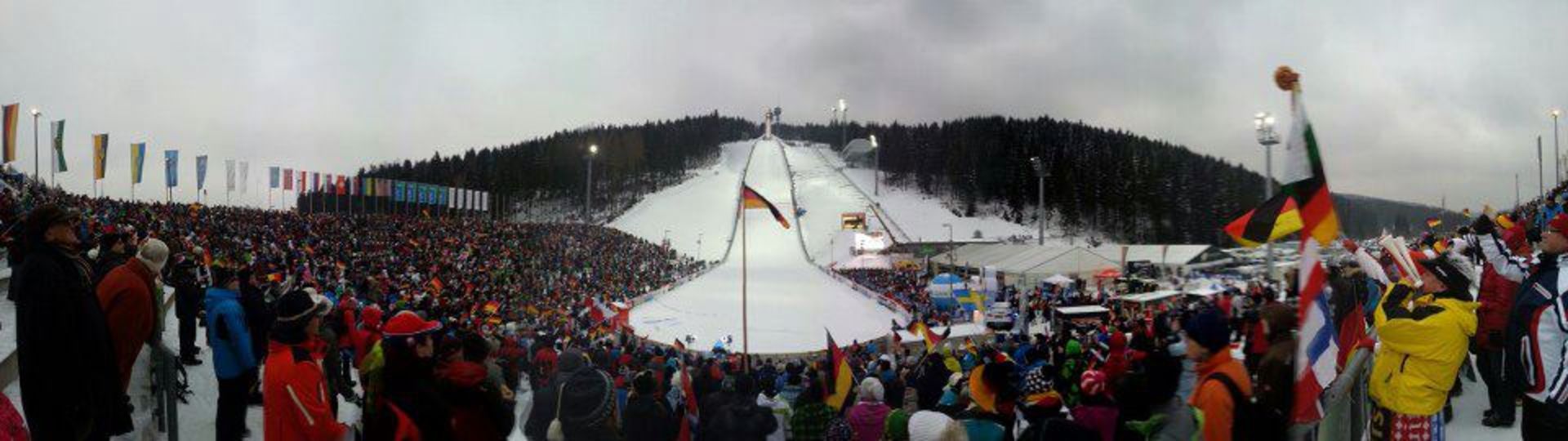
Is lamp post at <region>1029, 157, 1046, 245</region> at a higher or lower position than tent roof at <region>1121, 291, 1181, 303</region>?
higher

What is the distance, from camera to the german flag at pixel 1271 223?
211 inches

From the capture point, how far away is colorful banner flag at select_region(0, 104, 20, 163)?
25386 mm

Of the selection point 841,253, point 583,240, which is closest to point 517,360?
point 583,240

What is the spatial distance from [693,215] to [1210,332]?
71.8m

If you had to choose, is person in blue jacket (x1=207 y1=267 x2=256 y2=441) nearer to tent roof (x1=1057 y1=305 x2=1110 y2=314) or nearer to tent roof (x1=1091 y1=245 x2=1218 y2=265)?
tent roof (x1=1057 y1=305 x2=1110 y2=314)

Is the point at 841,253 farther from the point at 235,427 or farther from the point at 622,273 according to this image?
the point at 235,427

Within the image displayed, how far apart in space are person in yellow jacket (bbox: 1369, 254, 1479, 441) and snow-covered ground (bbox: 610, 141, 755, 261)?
51.3 metres

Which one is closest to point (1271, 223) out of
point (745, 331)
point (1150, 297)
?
point (745, 331)

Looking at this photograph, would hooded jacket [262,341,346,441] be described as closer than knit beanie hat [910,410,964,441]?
Yes

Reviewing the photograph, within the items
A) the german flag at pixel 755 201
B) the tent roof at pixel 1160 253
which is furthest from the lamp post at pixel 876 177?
the german flag at pixel 755 201

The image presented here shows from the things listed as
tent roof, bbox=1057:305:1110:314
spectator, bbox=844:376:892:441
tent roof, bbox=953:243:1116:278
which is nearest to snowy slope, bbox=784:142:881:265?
tent roof, bbox=953:243:1116:278

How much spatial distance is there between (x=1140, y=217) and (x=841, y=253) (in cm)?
4382

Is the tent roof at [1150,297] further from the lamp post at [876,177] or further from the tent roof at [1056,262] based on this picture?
the lamp post at [876,177]

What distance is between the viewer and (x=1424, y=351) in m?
4.52
